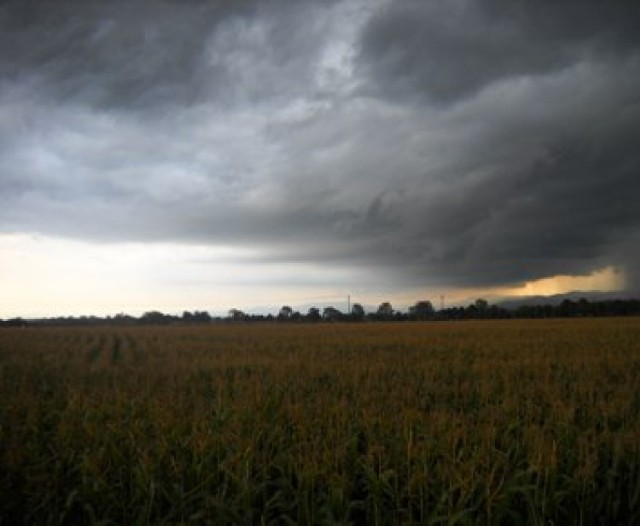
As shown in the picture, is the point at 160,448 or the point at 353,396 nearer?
the point at 160,448

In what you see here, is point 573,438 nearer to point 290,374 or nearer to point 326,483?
point 326,483

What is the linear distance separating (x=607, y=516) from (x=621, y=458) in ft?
4.18

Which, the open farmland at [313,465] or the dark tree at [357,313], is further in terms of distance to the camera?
the dark tree at [357,313]

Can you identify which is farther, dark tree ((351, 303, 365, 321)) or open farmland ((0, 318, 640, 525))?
dark tree ((351, 303, 365, 321))

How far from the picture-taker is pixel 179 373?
17.7 m

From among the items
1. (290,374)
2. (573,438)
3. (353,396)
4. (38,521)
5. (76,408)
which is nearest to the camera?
(38,521)

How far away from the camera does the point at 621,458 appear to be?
7.04 metres

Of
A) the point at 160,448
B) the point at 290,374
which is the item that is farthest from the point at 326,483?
the point at 290,374

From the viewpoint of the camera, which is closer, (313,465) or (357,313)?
(313,465)

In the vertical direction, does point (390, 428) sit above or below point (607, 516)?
above

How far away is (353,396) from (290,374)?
5079 mm

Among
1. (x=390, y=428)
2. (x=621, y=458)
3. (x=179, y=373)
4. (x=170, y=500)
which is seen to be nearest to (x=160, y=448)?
(x=170, y=500)

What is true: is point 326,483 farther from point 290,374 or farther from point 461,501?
point 290,374

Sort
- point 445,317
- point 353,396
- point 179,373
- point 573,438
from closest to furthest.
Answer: point 573,438 → point 353,396 → point 179,373 → point 445,317
